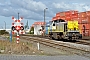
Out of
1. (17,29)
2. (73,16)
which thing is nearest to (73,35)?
(17,29)

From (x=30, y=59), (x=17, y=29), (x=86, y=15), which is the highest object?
(x=86, y=15)

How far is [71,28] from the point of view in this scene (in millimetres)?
35188

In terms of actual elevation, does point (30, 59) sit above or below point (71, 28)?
below

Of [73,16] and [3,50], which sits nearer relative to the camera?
[3,50]

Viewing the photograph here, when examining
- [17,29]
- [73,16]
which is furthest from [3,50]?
Result: [73,16]

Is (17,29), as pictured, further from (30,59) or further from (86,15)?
(86,15)

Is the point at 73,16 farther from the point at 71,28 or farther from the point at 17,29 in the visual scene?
the point at 17,29

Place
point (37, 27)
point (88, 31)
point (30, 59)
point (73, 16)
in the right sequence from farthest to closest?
1. point (37, 27)
2. point (73, 16)
3. point (88, 31)
4. point (30, 59)

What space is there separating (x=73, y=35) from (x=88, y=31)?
2297 centimetres

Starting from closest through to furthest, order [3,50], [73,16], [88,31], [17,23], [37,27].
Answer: [3,50], [17,23], [88,31], [73,16], [37,27]

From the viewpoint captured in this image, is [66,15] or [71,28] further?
[66,15]

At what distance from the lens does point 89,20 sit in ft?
188

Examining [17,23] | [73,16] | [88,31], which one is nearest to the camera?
[17,23]

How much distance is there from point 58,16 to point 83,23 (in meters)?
15.6
